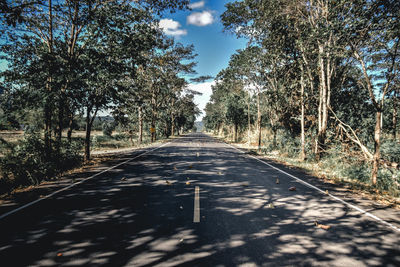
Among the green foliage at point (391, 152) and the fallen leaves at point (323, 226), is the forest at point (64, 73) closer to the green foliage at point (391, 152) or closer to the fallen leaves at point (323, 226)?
the fallen leaves at point (323, 226)

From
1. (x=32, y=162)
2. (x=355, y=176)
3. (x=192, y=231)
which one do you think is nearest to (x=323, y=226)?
(x=192, y=231)

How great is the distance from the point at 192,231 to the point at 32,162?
7.91 meters

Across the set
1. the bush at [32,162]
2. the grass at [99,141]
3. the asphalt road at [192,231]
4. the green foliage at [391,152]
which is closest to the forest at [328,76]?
the green foliage at [391,152]

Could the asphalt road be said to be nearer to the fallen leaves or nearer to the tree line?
the fallen leaves

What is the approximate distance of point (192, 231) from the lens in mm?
3762

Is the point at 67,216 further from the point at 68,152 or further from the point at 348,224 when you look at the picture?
the point at 68,152

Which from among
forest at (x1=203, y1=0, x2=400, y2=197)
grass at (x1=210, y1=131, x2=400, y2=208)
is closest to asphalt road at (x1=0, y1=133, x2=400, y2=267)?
grass at (x1=210, y1=131, x2=400, y2=208)

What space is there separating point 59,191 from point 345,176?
11441mm

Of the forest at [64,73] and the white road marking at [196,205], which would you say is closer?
the white road marking at [196,205]

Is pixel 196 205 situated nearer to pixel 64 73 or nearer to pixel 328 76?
pixel 64 73

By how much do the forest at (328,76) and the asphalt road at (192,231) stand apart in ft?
14.9

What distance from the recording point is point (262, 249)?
325 centimetres

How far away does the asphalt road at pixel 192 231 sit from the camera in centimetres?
303

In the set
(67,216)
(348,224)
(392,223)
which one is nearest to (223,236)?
(348,224)
